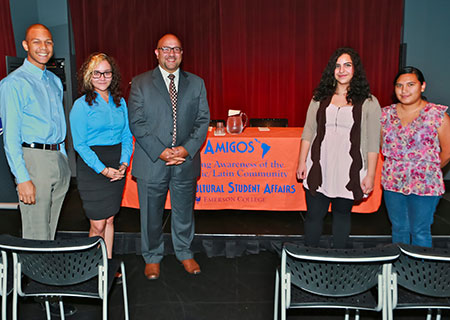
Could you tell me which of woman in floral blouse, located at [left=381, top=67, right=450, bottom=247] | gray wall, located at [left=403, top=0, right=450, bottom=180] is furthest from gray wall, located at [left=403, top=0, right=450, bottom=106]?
woman in floral blouse, located at [left=381, top=67, right=450, bottom=247]

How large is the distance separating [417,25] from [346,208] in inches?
143

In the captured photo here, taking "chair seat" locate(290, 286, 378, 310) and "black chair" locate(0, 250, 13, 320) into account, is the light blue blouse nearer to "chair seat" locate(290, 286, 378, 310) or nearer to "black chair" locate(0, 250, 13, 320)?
"black chair" locate(0, 250, 13, 320)

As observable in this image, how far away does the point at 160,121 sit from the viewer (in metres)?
2.46

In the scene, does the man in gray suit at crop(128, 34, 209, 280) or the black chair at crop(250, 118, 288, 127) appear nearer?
the man in gray suit at crop(128, 34, 209, 280)

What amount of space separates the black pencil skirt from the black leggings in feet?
4.03

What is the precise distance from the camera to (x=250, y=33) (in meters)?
5.24

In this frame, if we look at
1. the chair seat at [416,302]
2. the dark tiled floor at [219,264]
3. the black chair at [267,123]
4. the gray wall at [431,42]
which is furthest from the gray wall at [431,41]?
the chair seat at [416,302]

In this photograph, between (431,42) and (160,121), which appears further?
(431,42)

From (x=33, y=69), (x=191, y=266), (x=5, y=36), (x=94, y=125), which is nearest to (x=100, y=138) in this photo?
(x=94, y=125)

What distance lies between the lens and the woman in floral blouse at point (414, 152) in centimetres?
222

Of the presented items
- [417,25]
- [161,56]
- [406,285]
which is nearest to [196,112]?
[161,56]

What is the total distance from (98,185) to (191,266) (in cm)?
92

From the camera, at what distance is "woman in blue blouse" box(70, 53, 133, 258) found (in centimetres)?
219

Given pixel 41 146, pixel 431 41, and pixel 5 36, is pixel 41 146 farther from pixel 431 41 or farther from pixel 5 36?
pixel 431 41
